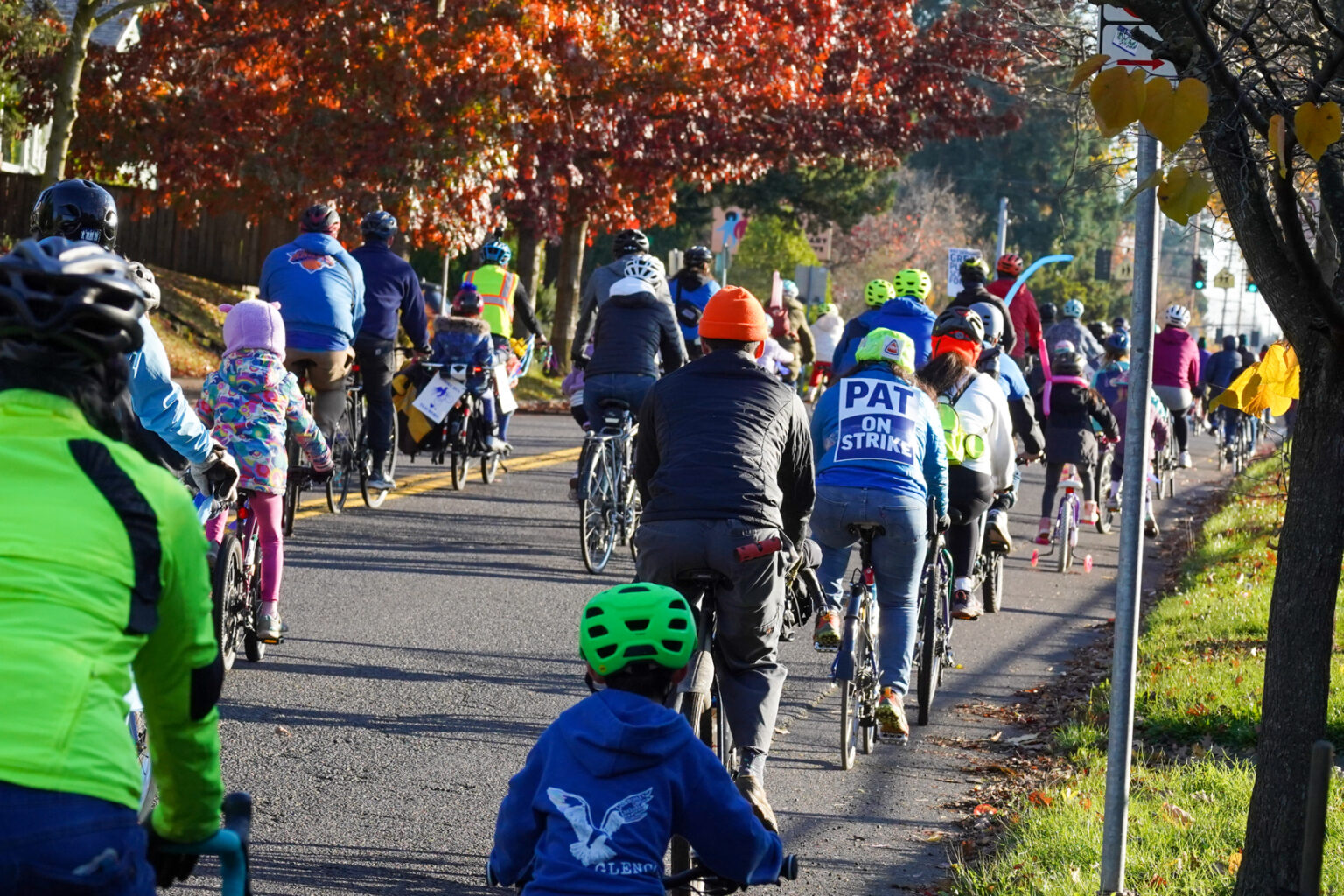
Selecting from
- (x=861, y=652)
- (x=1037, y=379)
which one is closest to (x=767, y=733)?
(x=861, y=652)

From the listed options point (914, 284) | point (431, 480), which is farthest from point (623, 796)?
point (431, 480)

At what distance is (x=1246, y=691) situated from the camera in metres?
8.59

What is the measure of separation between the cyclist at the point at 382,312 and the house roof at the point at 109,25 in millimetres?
21113

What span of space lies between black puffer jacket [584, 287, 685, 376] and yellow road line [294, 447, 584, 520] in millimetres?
2723

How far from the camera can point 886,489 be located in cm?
763

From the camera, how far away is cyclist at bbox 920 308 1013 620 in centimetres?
941

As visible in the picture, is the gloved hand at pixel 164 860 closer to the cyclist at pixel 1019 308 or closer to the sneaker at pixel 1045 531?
the sneaker at pixel 1045 531

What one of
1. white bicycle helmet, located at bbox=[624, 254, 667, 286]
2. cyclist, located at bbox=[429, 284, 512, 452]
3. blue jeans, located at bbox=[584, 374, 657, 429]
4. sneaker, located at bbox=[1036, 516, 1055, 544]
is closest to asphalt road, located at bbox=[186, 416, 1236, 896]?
sneaker, located at bbox=[1036, 516, 1055, 544]

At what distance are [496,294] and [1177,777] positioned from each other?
31.0 feet

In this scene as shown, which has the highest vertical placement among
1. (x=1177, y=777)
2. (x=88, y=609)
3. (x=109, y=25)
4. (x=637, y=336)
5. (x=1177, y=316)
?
(x=109, y=25)

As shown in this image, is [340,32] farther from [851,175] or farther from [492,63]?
[851,175]

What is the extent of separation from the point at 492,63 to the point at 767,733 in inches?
702

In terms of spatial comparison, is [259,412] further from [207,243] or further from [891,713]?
[207,243]

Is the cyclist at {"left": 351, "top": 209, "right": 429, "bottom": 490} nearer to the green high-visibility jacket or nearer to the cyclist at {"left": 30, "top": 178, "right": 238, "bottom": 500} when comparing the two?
the cyclist at {"left": 30, "top": 178, "right": 238, "bottom": 500}
